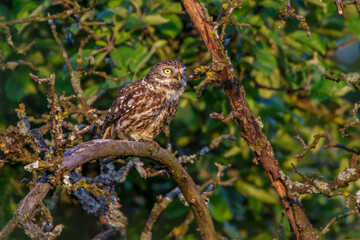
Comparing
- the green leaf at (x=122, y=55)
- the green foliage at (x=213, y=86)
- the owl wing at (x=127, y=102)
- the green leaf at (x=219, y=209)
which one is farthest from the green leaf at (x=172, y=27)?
the green leaf at (x=219, y=209)

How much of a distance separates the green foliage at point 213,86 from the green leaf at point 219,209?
1cm

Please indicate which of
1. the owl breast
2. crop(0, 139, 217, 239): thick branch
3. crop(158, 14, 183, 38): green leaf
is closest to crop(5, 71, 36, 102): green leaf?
the owl breast

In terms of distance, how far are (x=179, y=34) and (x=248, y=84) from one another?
0.99 meters

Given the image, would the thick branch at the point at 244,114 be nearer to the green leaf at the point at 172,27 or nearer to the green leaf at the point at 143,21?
the green leaf at the point at 143,21

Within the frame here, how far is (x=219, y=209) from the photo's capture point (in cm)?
523

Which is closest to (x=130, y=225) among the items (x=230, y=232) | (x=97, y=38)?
(x=230, y=232)

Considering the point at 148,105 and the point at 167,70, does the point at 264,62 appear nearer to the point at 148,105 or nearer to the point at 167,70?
the point at 167,70

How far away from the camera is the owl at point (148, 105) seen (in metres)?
4.60

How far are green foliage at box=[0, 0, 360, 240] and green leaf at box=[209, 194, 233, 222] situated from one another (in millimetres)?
12

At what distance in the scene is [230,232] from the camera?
5246mm

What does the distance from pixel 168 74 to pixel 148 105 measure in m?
0.33

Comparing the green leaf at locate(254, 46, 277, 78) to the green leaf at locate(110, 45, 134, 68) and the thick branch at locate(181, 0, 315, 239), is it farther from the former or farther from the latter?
the thick branch at locate(181, 0, 315, 239)

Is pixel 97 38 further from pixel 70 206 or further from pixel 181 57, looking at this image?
pixel 70 206

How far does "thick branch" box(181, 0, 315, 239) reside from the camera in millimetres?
3314
